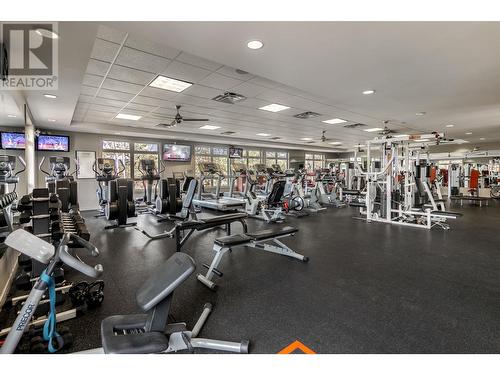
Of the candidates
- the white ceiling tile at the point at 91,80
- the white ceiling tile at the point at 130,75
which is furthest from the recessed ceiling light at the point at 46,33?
the white ceiling tile at the point at 91,80

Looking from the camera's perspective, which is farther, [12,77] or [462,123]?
[462,123]

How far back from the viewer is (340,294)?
2.43 m

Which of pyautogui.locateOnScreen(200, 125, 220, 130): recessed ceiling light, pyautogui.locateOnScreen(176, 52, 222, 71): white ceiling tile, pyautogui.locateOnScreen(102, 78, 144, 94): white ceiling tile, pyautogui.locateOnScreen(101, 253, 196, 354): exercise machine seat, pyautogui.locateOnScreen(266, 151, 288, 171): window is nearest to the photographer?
pyautogui.locateOnScreen(101, 253, 196, 354): exercise machine seat

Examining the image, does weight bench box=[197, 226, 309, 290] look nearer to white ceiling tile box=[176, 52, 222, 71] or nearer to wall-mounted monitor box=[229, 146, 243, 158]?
white ceiling tile box=[176, 52, 222, 71]

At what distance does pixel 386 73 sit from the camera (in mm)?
3688

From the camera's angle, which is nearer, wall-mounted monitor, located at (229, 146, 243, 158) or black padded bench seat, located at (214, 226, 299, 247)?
black padded bench seat, located at (214, 226, 299, 247)

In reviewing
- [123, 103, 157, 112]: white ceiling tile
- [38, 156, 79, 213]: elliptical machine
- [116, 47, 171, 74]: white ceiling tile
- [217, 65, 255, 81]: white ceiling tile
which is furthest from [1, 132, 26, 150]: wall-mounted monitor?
[217, 65, 255, 81]: white ceiling tile

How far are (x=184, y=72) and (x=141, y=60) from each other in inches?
25.8

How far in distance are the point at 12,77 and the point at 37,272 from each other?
8.76ft

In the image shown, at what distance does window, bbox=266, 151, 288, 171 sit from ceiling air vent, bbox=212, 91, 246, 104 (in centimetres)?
797

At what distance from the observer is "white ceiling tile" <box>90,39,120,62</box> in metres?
2.94
